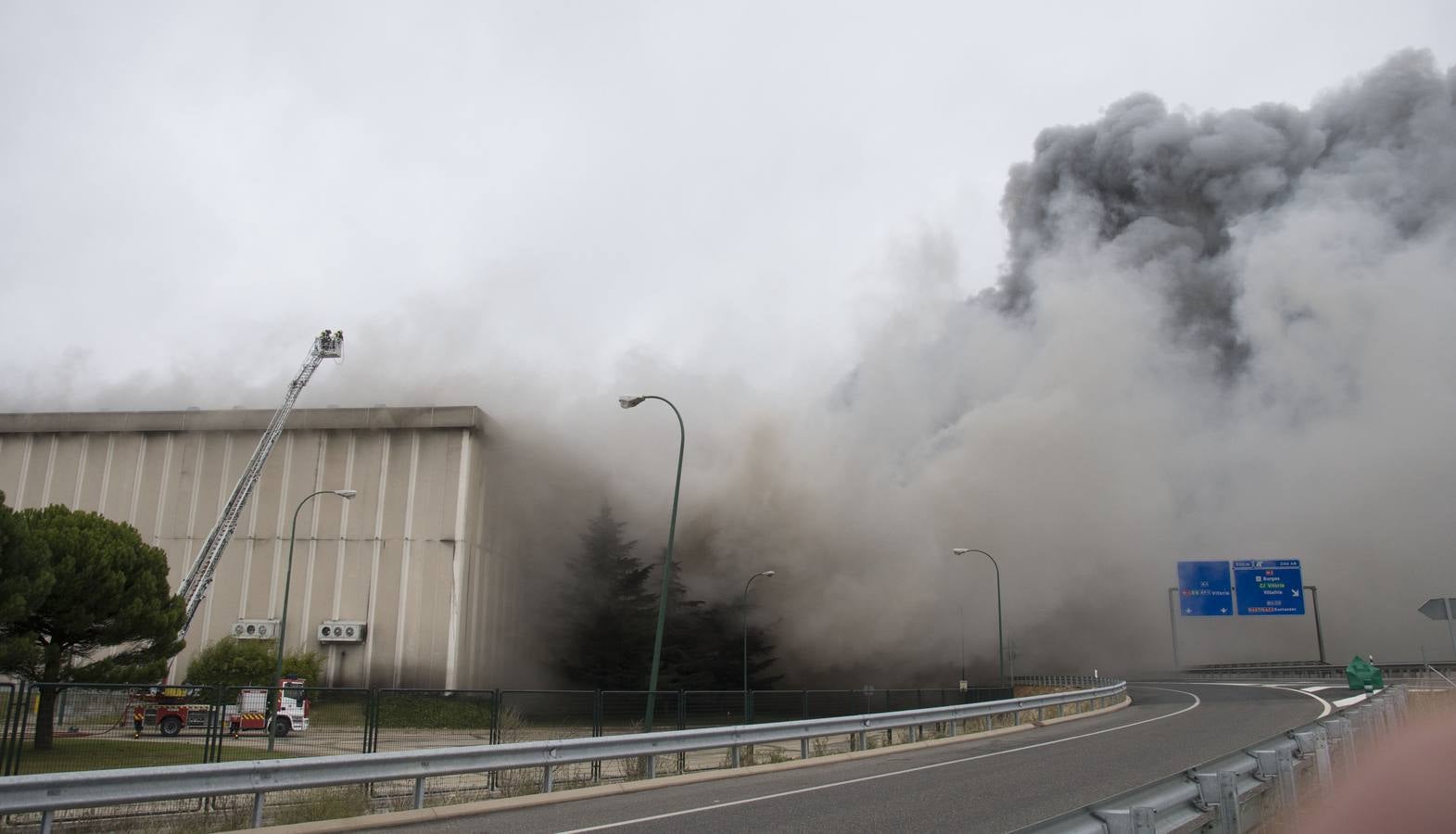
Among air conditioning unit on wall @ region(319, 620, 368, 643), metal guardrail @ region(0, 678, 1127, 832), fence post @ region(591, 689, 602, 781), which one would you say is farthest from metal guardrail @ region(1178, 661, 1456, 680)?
air conditioning unit on wall @ region(319, 620, 368, 643)

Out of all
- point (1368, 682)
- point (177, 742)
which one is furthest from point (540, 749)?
point (1368, 682)

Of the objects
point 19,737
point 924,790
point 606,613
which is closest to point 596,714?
point 924,790

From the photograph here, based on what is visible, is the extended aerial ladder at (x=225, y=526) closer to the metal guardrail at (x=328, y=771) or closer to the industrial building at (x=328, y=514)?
the industrial building at (x=328, y=514)

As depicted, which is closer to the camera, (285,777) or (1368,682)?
(285,777)

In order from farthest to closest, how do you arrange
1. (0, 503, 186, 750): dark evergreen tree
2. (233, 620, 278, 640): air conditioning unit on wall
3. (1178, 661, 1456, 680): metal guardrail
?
(1178, 661, 1456, 680): metal guardrail → (233, 620, 278, 640): air conditioning unit on wall → (0, 503, 186, 750): dark evergreen tree

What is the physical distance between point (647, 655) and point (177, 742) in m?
37.6

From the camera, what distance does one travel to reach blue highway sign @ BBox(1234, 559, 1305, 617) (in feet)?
150

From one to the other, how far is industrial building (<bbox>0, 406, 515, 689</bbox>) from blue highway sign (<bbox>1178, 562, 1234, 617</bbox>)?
108 feet

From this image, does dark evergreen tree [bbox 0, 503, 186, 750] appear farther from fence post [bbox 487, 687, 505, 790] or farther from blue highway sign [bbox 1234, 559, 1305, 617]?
blue highway sign [bbox 1234, 559, 1305, 617]

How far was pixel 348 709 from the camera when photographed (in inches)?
608

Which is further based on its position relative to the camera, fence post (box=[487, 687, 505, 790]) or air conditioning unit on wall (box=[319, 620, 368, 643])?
air conditioning unit on wall (box=[319, 620, 368, 643])

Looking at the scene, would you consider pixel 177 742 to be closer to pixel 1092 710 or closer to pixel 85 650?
pixel 85 650

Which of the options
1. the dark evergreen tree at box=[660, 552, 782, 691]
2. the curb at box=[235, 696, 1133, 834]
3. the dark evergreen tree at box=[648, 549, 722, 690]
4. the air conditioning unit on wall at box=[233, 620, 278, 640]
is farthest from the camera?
the dark evergreen tree at box=[660, 552, 782, 691]

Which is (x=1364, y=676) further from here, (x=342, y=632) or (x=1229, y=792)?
(x=342, y=632)
